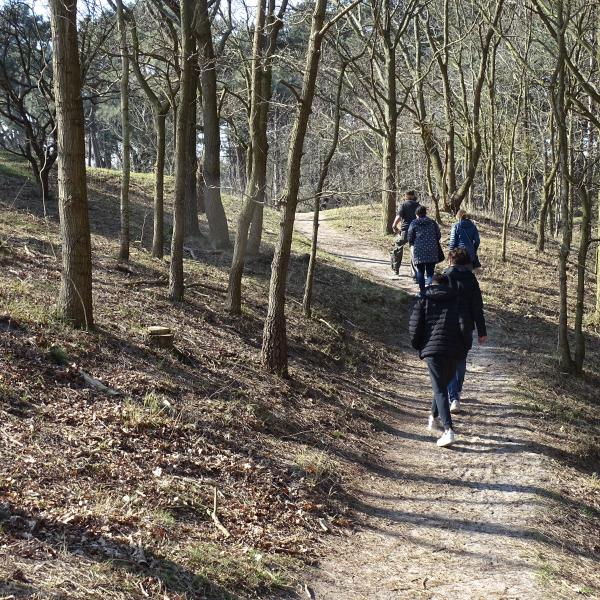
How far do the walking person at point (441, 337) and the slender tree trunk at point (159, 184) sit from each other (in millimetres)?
6200

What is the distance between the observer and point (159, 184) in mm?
12648

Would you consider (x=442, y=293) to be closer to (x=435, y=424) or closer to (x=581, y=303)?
(x=435, y=424)

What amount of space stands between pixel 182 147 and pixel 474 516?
673 cm

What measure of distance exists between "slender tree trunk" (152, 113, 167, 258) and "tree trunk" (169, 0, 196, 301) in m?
2.00

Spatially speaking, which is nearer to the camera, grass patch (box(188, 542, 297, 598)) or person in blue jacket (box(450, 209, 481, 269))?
grass patch (box(188, 542, 297, 598))

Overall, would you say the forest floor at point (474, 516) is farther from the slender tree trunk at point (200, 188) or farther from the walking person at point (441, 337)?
the slender tree trunk at point (200, 188)

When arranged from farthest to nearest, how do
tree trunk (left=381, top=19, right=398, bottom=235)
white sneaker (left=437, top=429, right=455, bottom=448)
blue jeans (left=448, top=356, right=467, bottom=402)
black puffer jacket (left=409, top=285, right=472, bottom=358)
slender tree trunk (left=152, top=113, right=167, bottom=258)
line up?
1. tree trunk (left=381, top=19, right=398, bottom=235)
2. slender tree trunk (left=152, top=113, right=167, bottom=258)
3. blue jeans (left=448, top=356, right=467, bottom=402)
4. white sneaker (left=437, top=429, right=455, bottom=448)
5. black puffer jacket (left=409, top=285, right=472, bottom=358)

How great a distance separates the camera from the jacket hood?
26.8 ft

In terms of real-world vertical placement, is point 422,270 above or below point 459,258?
below

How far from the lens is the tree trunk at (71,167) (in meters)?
7.65

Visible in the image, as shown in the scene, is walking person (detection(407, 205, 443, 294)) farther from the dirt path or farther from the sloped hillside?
the dirt path

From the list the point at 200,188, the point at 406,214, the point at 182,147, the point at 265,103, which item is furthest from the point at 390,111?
the point at 182,147

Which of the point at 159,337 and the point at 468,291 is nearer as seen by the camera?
the point at 159,337

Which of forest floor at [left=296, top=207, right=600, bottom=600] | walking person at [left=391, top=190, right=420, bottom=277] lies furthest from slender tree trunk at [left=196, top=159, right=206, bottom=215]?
forest floor at [left=296, top=207, right=600, bottom=600]
